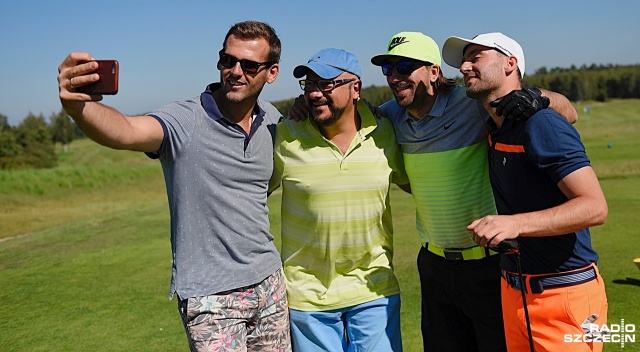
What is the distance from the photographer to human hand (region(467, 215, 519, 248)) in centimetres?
265

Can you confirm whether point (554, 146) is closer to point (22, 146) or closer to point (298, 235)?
point (298, 235)

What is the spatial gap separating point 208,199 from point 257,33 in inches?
38.1

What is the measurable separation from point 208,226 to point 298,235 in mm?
602

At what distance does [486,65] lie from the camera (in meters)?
3.24

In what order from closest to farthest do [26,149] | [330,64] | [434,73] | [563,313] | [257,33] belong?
[563,313] < [257,33] < [330,64] < [434,73] < [26,149]

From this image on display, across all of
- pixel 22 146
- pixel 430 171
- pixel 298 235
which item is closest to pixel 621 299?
pixel 430 171

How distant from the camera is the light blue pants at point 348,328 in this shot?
3.69 meters

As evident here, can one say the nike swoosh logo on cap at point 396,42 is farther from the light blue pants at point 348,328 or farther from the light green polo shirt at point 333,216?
the light blue pants at point 348,328

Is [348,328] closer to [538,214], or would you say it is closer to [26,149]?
[538,214]

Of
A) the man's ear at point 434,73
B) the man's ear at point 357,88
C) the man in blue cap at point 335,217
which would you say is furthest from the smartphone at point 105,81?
the man's ear at point 434,73

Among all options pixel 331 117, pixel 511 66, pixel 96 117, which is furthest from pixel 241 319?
pixel 511 66

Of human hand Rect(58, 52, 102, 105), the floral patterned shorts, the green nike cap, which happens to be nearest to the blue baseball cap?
the green nike cap

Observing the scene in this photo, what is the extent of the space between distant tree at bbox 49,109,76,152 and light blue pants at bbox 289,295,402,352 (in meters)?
58.2

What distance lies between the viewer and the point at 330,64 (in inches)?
146
